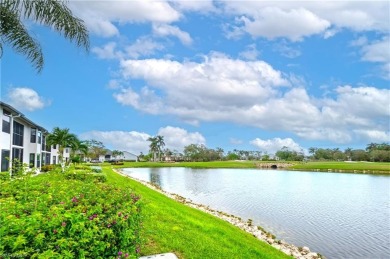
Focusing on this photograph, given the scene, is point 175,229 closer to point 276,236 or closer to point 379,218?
point 276,236

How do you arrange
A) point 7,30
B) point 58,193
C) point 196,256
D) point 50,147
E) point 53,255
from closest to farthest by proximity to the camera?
point 53,255 < point 58,193 < point 196,256 < point 7,30 < point 50,147

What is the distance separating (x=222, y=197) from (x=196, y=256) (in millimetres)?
21297

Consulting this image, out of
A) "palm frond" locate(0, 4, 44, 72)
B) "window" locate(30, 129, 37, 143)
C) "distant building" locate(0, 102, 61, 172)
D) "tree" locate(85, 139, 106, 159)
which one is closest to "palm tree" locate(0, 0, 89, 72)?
"palm frond" locate(0, 4, 44, 72)

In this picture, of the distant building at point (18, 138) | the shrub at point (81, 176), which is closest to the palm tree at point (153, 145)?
the distant building at point (18, 138)

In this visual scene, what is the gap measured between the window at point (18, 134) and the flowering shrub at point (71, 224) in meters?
31.7

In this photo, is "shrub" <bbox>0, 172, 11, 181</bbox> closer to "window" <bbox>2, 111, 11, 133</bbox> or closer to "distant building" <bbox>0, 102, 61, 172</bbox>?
"distant building" <bbox>0, 102, 61, 172</bbox>

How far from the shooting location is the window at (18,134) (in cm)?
3425

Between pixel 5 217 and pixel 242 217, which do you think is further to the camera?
pixel 242 217

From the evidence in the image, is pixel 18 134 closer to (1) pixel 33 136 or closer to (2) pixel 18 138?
(2) pixel 18 138

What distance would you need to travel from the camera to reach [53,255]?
391cm

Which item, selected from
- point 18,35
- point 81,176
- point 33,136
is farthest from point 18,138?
point 81,176

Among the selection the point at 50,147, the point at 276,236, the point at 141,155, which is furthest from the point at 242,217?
the point at 141,155

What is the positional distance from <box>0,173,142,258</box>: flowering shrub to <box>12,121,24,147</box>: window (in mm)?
31707

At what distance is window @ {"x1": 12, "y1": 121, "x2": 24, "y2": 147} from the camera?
34.2m
